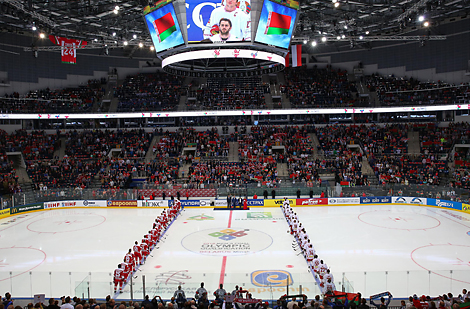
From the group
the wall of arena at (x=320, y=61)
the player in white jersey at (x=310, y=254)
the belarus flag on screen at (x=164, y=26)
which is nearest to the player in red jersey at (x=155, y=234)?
the player in white jersey at (x=310, y=254)

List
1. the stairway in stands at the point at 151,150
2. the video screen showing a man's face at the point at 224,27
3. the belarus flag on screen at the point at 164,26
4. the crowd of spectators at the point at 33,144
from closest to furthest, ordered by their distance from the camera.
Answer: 1. the video screen showing a man's face at the point at 224,27
2. the belarus flag on screen at the point at 164,26
3. the crowd of spectators at the point at 33,144
4. the stairway in stands at the point at 151,150

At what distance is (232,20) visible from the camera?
60.4 feet

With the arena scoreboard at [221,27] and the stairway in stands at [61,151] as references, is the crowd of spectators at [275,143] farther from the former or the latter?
the stairway in stands at [61,151]

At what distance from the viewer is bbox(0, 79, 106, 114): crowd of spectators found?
3722 centimetres

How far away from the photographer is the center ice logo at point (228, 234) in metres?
19.3

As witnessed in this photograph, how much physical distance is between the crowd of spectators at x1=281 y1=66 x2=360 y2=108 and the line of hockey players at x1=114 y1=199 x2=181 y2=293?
2387 cm

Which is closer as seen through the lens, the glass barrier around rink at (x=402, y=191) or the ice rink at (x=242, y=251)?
the ice rink at (x=242, y=251)

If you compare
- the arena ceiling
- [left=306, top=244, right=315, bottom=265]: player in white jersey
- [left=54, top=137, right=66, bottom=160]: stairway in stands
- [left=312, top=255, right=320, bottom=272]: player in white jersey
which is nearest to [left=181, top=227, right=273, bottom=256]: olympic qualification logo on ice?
[left=306, top=244, right=315, bottom=265]: player in white jersey

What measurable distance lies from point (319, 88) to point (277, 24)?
990 inches

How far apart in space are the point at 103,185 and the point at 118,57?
74.8 ft

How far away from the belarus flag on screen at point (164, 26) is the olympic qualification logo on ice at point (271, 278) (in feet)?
43.6

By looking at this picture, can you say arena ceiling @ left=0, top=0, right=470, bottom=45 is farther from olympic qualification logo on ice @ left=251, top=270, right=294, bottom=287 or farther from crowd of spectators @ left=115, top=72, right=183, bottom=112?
olympic qualification logo on ice @ left=251, top=270, right=294, bottom=287

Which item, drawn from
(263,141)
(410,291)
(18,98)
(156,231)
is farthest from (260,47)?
(18,98)

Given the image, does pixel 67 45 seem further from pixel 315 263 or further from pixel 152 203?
pixel 315 263
